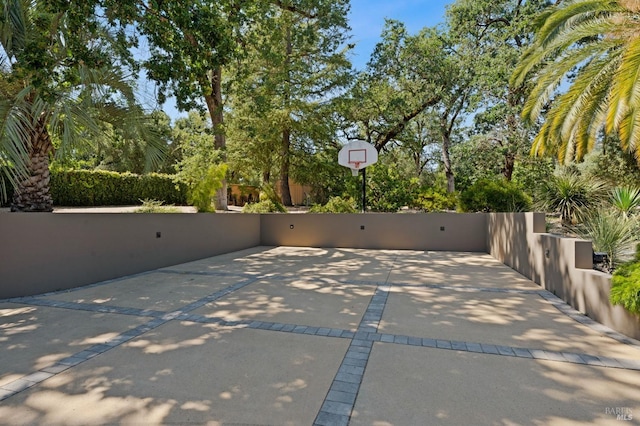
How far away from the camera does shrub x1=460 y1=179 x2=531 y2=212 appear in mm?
8906

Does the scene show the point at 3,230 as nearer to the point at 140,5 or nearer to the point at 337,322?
the point at 140,5

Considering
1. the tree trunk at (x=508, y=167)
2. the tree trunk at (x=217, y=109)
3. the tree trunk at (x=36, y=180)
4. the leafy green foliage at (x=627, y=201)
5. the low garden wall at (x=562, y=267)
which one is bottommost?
the low garden wall at (x=562, y=267)

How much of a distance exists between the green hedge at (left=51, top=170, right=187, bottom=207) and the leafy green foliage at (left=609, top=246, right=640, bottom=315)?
10.0m

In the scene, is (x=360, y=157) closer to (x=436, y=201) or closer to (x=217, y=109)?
(x=436, y=201)

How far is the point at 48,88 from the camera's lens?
463cm

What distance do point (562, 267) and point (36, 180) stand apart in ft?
26.1

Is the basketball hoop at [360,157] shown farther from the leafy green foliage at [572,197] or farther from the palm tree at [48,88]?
the palm tree at [48,88]

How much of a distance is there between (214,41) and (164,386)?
17.6 feet

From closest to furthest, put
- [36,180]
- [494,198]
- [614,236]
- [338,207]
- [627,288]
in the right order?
[627,288] → [614,236] → [36,180] → [494,198] → [338,207]

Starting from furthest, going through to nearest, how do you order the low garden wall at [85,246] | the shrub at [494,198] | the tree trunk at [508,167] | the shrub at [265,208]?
the tree trunk at [508,167] → the shrub at [265,208] → the shrub at [494,198] → the low garden wall at [85,246]

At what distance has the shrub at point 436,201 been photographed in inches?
426

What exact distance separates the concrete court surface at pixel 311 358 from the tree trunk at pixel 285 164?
1026 cm

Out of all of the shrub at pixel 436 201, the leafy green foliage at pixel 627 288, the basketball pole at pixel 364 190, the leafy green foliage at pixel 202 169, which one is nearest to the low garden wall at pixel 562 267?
the leafy green foliage at pixel 627 288

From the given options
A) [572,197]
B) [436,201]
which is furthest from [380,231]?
[572,197]
